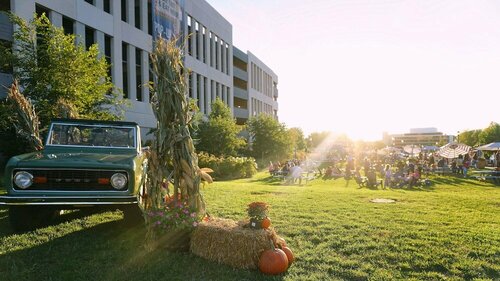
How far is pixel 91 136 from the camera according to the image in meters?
7.64

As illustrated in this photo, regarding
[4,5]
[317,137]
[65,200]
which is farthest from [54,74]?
[317,137]

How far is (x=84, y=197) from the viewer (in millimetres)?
5875

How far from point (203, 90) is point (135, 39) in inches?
514

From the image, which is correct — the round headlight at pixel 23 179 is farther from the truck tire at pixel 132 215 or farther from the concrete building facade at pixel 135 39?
the concrete building facade at pixel 135 39

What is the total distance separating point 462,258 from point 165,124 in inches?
189

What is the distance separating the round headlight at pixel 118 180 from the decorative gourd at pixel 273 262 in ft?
9.21

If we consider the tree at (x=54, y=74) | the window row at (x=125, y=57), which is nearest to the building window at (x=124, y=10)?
the window row at (x=125, y=57)

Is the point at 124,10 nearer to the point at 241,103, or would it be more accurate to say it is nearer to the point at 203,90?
the point at 203,90

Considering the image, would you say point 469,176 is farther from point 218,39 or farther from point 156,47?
point 218,39

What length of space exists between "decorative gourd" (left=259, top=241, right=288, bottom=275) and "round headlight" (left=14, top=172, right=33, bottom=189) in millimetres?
4075

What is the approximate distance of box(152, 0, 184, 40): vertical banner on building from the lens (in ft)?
95.7

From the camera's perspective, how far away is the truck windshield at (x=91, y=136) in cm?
751

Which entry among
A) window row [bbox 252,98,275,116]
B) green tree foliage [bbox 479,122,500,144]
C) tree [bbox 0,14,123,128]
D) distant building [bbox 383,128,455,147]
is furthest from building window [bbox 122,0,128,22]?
distant building [bbox 383,128,455,147]

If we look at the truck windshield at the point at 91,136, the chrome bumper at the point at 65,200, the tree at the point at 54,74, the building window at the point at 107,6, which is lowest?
the chrome bumper at the point at 65,200
